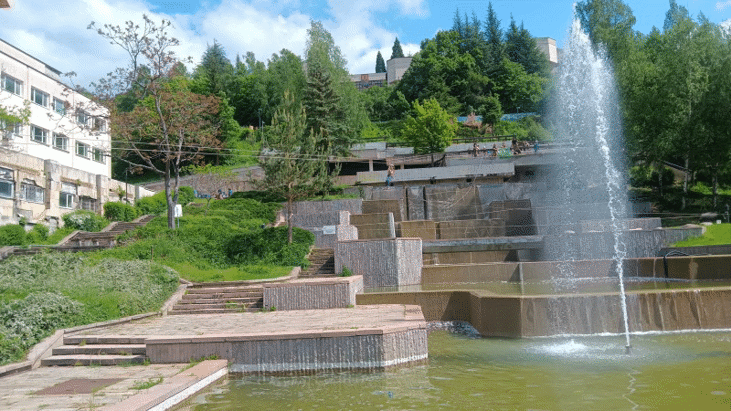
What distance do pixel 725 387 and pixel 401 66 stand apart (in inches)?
4357

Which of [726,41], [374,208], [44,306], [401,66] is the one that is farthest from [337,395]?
[401,66]

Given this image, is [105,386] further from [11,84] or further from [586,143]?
[11,84]

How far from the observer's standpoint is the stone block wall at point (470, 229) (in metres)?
30.7

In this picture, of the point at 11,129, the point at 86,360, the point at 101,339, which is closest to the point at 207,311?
the point at 101,339

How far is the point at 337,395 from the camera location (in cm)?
875

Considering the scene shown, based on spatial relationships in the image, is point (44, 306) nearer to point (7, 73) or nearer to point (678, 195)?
point (7, 73)

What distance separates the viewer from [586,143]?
118 ft

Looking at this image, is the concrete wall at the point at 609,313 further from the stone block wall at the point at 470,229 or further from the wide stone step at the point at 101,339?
the stone block wall at the point at 470,229

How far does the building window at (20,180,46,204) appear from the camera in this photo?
108ft

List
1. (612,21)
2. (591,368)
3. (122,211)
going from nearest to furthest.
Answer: (591,368)
(122,211)
(612,21)

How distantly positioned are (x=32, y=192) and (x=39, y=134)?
24.4 ft

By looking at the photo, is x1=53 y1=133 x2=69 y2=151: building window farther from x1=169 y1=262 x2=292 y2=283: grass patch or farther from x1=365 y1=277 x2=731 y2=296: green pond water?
x1=365 y1=277 x2=731 y2=296: green pond water

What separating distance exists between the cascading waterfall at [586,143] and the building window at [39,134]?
108 ft

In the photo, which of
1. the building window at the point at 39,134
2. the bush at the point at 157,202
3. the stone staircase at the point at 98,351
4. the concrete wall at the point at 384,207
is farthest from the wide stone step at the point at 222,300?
the building window at the point at 39,134
